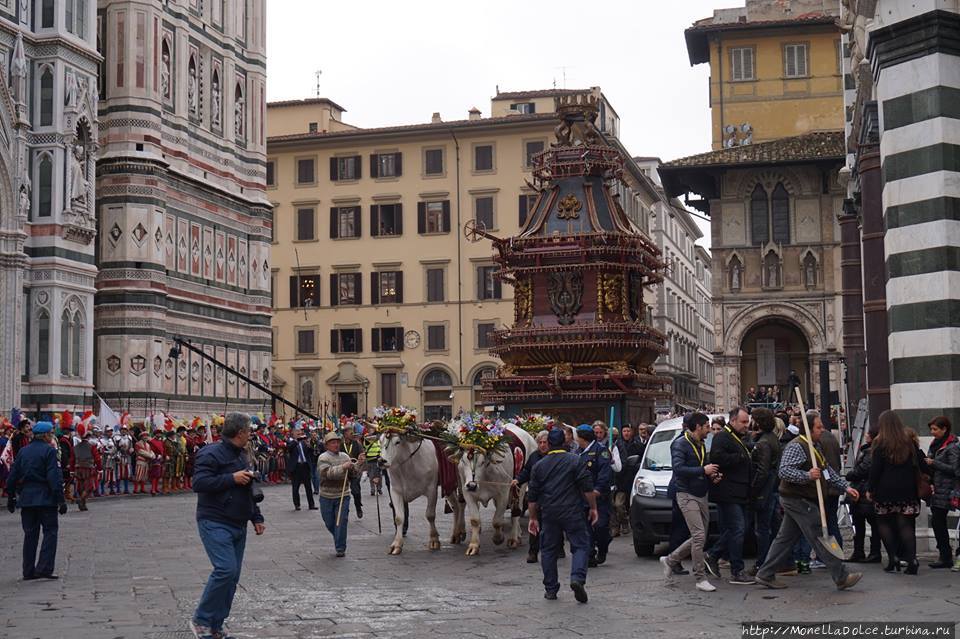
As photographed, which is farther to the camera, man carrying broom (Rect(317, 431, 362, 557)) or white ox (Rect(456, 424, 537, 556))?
white ox (Rect(456, 424, 537, 556))

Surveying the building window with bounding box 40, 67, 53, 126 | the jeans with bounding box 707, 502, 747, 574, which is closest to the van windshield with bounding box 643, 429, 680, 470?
the jeans with bounding box 707, 502, 747, 574

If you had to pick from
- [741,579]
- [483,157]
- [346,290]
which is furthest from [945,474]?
[346,290]

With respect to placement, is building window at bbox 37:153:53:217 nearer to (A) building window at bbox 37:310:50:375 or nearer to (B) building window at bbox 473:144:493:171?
(A) building window at bbox 37:310:50:375

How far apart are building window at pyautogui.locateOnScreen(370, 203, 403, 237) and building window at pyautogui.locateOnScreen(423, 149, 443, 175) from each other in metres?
2.42

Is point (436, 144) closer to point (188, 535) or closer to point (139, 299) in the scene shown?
point (139, 299)

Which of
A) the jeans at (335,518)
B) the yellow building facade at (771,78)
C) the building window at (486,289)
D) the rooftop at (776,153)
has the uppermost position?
the yellow building facade at (771,78)

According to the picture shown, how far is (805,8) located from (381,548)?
36915 mm

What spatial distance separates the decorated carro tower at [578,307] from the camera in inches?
1179

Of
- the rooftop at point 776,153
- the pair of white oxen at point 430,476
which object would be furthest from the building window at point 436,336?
the pair of white oxen at point 430,476

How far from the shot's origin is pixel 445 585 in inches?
590

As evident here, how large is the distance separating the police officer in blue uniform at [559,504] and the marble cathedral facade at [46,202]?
85.0 ft

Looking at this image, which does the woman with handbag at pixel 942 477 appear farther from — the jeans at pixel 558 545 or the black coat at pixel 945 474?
the jeans at pixel 558 545

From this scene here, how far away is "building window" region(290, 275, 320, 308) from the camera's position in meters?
71.6

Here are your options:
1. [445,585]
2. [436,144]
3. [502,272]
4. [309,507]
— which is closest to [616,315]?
[502,272]
